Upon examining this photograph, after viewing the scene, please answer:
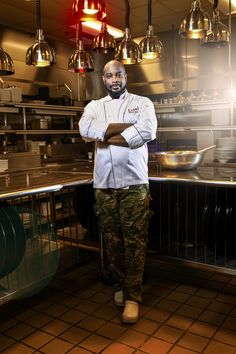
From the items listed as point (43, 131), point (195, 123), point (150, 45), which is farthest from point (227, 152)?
point (43, 131)

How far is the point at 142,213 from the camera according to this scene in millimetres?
2449

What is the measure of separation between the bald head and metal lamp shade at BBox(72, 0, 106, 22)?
1.16 feet

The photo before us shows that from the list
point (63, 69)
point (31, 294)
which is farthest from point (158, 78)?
point (31, 294)

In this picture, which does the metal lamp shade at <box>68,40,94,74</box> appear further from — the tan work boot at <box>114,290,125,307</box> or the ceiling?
the tan work boot at <box>114,290,125,307</box>

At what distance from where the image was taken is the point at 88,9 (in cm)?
231

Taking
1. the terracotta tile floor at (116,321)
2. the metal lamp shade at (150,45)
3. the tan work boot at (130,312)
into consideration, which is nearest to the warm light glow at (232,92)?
the metal lamp shade at (150,45)

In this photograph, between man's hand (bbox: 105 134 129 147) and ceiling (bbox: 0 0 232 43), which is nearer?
man's hand (bbox: 105 134 129 147)

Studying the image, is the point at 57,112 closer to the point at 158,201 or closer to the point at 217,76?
the point at 217,76

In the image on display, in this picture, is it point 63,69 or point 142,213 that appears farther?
point 63,69

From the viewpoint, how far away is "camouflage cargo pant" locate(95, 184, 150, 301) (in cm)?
243

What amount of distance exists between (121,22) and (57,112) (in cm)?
172

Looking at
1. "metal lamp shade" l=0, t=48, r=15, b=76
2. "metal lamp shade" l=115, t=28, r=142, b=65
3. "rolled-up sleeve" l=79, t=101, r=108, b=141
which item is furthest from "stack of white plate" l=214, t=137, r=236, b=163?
"metal lamp shade" l=0, t=48, r=15, b=76

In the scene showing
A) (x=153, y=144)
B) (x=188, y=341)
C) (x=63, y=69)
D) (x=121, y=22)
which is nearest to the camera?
(x=188, y=341)

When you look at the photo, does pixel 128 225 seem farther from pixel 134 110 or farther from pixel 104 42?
pixel 104 42
